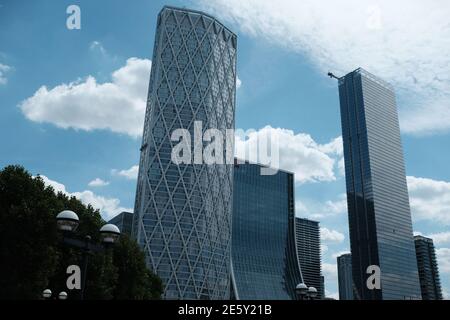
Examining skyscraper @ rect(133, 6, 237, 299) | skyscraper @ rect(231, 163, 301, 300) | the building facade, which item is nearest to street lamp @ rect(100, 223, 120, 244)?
skyscraper @ rect(133, 6, 237, 299)

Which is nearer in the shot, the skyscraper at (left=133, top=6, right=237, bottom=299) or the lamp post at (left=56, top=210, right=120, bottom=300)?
the lamp post at (left=56, top=210, right=120, bottom=300)

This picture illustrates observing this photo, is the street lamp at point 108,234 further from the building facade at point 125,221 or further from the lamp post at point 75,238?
the building facade at point 125,221

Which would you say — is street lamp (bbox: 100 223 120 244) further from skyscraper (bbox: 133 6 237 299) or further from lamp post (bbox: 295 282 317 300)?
skyscraper (bbox: 133 6 237 299)

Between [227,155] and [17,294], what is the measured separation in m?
120

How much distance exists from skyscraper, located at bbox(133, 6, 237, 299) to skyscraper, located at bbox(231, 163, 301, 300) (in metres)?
17.2

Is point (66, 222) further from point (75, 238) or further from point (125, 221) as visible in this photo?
point (125, 221)

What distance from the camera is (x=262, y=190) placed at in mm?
191375

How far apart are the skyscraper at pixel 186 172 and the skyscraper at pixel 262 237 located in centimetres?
1721

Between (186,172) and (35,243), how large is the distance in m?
105

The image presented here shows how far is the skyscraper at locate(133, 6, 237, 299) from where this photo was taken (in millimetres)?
129750

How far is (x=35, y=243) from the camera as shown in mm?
30688

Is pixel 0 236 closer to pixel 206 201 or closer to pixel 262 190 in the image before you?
pixel 206 201

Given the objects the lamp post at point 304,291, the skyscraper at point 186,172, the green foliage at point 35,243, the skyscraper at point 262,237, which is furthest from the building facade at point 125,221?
the lamp post at point 304,291

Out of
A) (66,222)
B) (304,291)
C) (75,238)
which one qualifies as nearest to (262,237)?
(304,291)
